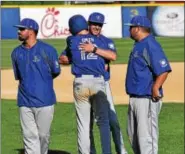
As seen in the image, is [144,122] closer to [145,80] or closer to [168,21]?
[145,80]

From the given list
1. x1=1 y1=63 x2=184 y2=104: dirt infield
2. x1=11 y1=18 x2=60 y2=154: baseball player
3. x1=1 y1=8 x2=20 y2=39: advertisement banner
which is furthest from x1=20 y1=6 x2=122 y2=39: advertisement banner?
x1=11 y1=18 x2=60 y2=154: baseball player

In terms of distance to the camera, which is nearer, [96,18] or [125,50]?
[96,18]

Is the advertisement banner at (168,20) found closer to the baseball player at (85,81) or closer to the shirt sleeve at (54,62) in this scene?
the baseball player at (85,81)

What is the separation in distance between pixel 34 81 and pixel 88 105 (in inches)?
30.7

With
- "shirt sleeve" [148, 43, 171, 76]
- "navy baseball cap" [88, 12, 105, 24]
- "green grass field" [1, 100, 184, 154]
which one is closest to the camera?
"shirt sleeve" [148, 43, 171, 76]

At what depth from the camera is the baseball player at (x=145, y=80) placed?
7211 millimetres

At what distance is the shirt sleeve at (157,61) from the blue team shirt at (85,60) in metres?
0.71

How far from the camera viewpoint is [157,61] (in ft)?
23.6

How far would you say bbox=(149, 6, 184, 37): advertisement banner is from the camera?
4038cm

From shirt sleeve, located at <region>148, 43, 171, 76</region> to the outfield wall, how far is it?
31.9 meters

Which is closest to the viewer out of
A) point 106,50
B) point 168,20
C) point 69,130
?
point 106,50

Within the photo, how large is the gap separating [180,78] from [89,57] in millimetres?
13634

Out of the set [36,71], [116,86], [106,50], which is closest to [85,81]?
[106,50]

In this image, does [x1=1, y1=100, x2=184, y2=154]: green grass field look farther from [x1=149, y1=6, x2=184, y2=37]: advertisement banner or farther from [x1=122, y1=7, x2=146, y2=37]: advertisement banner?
[x1=149, y1=6, x2=184, y2=37]: advertisement banner
